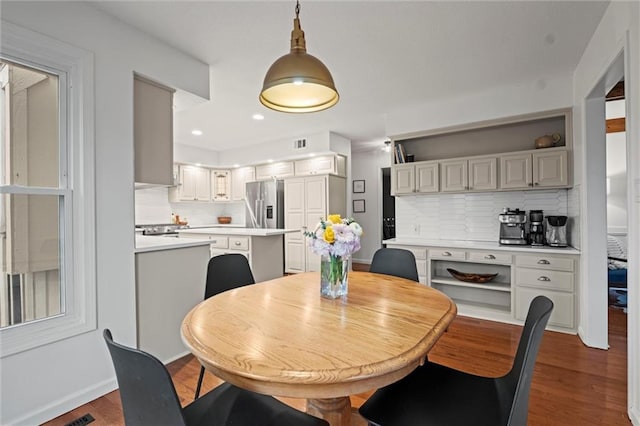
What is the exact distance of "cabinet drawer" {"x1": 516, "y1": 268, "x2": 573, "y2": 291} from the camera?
2.89 m

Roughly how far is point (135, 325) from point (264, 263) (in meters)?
2.19

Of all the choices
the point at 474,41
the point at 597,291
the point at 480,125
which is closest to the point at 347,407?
the point at 597,291

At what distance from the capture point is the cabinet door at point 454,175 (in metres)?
3.62

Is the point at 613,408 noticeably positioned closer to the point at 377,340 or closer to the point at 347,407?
the point at 347,407

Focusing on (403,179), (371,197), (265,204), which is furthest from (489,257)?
(265,204)

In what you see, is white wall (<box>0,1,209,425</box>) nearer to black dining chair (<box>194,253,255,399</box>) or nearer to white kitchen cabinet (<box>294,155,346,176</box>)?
black dining chair (<box>194,253,255,399</box>)

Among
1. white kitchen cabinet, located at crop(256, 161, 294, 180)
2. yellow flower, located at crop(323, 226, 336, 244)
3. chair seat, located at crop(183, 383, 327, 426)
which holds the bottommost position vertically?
chair seat, located at crop(183, 383, 327, 426)

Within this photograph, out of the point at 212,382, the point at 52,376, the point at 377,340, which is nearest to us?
the point at 377,340

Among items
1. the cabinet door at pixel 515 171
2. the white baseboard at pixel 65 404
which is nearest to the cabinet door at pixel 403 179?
the cabinet door at pixel 515 171

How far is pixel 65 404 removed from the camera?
5.82ft

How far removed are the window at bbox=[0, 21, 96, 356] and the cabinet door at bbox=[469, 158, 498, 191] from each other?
3.66 meters

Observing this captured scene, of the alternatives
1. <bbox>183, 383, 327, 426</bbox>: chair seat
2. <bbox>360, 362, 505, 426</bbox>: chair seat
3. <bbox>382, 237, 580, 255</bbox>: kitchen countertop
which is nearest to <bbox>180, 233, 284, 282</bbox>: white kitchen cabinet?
<bbox>382, 237, 580, 255</bbox>: kitchen countertop

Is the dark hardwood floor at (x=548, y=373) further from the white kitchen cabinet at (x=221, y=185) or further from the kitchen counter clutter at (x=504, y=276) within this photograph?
the white kitchen cabinet at (x=221, y=185)

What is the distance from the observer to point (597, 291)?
8.57 feet
